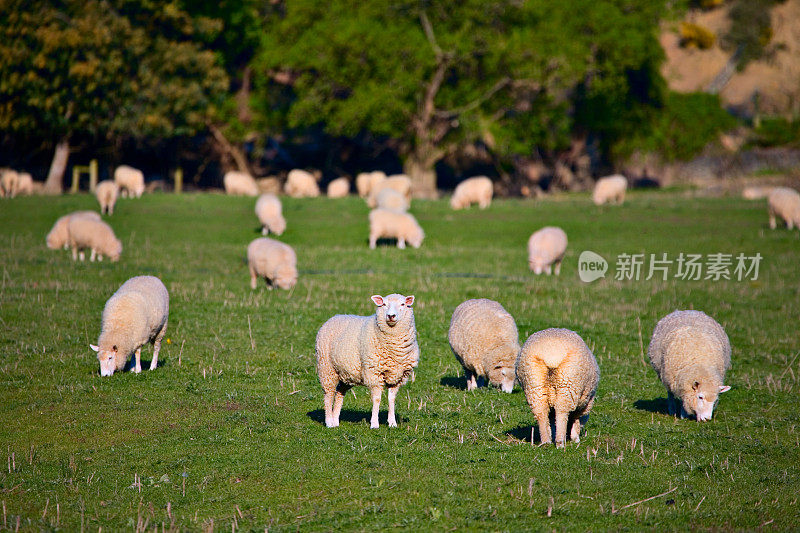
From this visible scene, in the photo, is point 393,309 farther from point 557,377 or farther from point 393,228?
point 393,228

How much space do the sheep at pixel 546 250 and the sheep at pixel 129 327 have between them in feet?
41.8

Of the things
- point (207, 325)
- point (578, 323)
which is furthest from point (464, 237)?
point (207, 325)

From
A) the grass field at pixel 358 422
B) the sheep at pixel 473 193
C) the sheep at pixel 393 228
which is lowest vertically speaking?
the grass field at pixel 358 422

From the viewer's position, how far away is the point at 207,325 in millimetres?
16531

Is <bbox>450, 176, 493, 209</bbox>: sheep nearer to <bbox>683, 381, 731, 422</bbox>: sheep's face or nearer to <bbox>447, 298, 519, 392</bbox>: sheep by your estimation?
<bbox>447, 298, 519, 392</bbox>: sheep

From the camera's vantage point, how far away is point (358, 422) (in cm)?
1064

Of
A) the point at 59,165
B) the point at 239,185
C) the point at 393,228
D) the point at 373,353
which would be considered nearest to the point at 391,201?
the point at 393,228

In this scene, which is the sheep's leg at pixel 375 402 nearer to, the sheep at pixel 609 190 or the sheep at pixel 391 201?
the sheep at pixel 391 201

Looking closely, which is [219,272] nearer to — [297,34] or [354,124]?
[354,124]

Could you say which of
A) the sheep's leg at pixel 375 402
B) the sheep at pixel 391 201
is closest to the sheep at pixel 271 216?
the sheep at pixel 391 201

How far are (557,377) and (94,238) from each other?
18135 mm

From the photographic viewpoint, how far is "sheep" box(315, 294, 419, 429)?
32.1 ft

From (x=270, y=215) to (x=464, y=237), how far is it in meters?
6.76

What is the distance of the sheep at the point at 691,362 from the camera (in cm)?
1144
